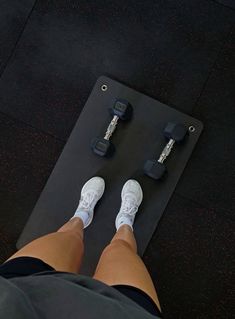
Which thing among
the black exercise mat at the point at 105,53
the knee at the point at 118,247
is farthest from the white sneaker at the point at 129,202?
the black exercise mat at the point at 105,53

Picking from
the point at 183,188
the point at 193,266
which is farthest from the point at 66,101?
the point at 193,266

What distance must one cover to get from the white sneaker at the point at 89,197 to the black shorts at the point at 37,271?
0.45 meters

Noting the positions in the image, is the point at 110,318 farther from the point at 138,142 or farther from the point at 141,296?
the point at 138,142

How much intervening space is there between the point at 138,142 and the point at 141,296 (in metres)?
0.69

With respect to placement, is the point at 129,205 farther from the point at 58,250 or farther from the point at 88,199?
the point at 58,250

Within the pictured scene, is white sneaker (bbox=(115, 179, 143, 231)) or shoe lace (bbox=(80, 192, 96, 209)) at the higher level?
white sneaker (bbox=(115, 179, 143, 231))

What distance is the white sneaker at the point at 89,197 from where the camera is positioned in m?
1.40

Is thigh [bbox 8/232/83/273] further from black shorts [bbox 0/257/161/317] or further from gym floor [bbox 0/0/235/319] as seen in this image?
gym floor [bbox 0/0/235/319]

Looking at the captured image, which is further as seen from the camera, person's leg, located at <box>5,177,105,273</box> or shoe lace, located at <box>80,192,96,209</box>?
shoe lace, located at <box>80,192,96,209</box>

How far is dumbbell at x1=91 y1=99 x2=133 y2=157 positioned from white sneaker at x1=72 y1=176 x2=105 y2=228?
11 centimetres

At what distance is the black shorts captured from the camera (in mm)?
886

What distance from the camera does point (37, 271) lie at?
91 centimetres

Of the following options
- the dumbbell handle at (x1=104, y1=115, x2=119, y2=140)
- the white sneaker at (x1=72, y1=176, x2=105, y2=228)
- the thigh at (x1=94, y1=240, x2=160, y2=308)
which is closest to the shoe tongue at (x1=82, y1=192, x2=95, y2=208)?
the white sneaker at (x1=72, y1=176, x2=105, y2=228)

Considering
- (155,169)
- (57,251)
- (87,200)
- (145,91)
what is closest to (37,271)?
(57,251)
